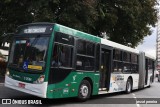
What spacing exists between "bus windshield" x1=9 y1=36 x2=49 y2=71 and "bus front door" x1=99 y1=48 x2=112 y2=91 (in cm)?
385

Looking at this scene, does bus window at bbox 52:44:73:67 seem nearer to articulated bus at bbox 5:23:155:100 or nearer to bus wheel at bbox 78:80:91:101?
articulated bus at bbox 5:23:155:100

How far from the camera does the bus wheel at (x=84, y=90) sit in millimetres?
11328

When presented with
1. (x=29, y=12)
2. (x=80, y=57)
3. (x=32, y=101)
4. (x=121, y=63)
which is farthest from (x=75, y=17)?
(x=32, y=101)

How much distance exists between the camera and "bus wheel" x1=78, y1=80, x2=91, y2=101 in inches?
446

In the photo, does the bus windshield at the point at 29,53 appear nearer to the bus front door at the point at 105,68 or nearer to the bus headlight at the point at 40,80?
the bus headlight at the point at 40,80

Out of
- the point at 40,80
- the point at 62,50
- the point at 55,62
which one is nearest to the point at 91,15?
the point at 62,50

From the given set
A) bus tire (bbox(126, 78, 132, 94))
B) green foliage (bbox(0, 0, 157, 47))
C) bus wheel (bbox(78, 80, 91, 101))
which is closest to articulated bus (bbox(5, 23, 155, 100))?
bus wheel (bbox(78, 80, 91, 101))

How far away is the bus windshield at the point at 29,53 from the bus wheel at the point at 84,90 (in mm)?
2336

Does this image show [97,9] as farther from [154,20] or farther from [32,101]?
[32,101]

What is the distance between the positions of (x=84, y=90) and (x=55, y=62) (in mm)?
2300

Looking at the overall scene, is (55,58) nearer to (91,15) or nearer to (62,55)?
(62,55)

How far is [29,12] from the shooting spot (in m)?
19.2

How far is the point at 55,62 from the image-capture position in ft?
32.2

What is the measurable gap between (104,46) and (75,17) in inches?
273
